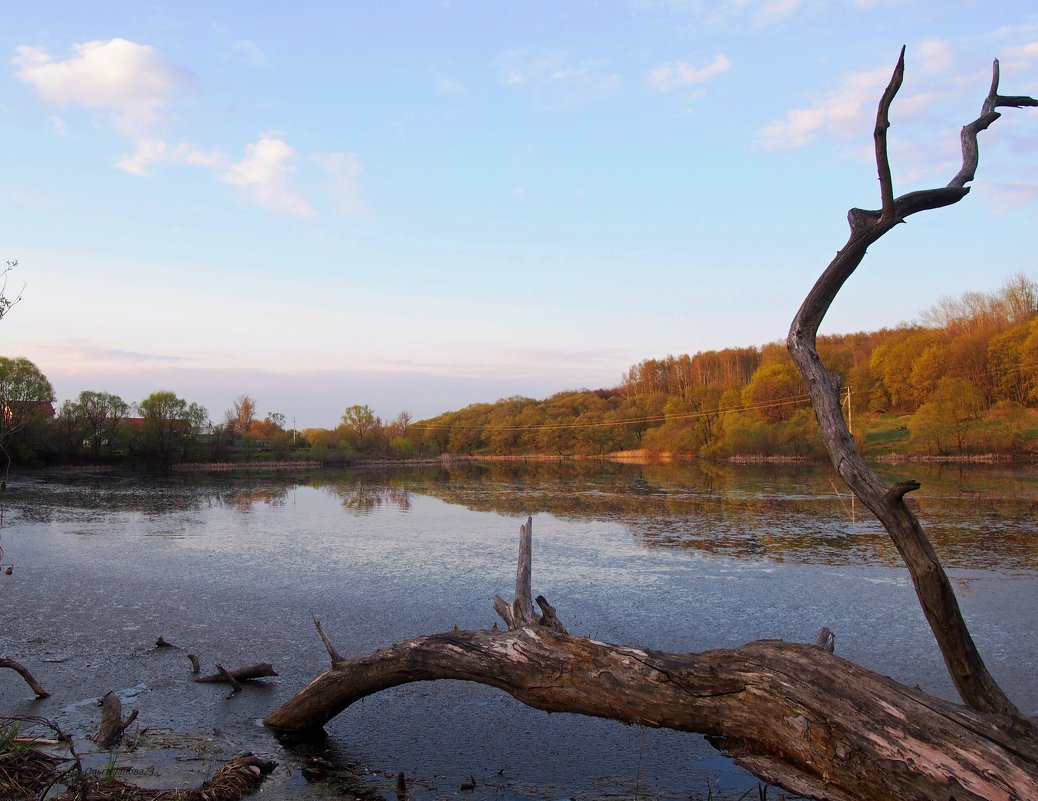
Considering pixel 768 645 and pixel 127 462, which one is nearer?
pixel 768 645

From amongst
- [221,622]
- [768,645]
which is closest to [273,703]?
[221,622]

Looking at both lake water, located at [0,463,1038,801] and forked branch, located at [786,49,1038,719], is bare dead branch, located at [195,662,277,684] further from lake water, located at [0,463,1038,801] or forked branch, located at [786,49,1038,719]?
forked branch, located at [786,49,1038,719]

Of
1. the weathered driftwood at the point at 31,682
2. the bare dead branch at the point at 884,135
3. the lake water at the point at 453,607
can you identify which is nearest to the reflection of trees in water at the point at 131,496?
the lake water at the point at 453,607

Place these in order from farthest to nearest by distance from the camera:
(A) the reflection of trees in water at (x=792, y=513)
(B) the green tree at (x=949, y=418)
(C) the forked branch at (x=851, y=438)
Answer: (B) the green tree at (x=949, y=418) → (A) the reflection of trees in water at (x=792, y=513) → (C) the forked branch at (x=851, y=438)

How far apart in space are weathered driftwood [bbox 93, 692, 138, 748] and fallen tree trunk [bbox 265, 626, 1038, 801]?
6.14 ft

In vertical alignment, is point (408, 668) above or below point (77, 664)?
above

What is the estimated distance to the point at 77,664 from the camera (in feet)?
20.3

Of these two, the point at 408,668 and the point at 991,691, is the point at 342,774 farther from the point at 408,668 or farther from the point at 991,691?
the point at 991,691

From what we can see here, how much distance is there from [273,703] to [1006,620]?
22.6 ft

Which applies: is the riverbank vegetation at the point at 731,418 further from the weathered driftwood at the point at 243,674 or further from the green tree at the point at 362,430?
the weathered driftwood at the point at 243,674

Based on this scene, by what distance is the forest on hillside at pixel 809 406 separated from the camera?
45625 millimetres

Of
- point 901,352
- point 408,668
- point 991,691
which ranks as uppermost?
point 901,352

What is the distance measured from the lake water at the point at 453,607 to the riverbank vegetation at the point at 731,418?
77.9 ft

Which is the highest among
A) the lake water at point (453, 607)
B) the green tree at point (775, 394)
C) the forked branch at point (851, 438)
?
the green tree at point (775, 394)
